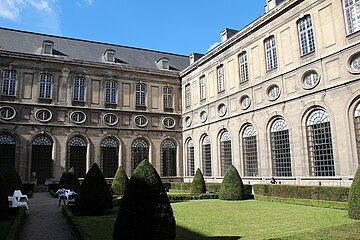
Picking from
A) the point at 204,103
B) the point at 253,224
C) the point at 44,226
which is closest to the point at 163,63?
the point at 204,103

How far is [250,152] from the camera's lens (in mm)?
21906

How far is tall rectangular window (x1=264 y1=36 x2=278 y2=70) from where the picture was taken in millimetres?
20266

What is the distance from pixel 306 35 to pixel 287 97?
370 centimetres

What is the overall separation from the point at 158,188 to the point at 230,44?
19399 mm

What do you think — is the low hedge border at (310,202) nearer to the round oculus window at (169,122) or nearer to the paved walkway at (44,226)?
the paved walkway at (44,226)

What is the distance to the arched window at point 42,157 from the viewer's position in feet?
84.8

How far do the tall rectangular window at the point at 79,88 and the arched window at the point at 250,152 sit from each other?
14.9 meters

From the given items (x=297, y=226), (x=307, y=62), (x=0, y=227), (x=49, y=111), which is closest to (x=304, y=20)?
(x=307, y=62)

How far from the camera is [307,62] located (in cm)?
1759

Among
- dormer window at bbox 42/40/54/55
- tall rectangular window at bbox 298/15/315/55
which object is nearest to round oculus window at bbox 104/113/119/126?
dormer window at bbox 42/40/54/55

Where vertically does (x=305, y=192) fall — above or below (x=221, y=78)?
below

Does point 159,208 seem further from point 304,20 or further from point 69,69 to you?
point 69,69

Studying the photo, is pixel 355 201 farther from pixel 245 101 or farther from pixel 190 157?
pixel 190 157

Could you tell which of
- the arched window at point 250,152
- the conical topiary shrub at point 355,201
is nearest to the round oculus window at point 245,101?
the arched window at point 250,152
